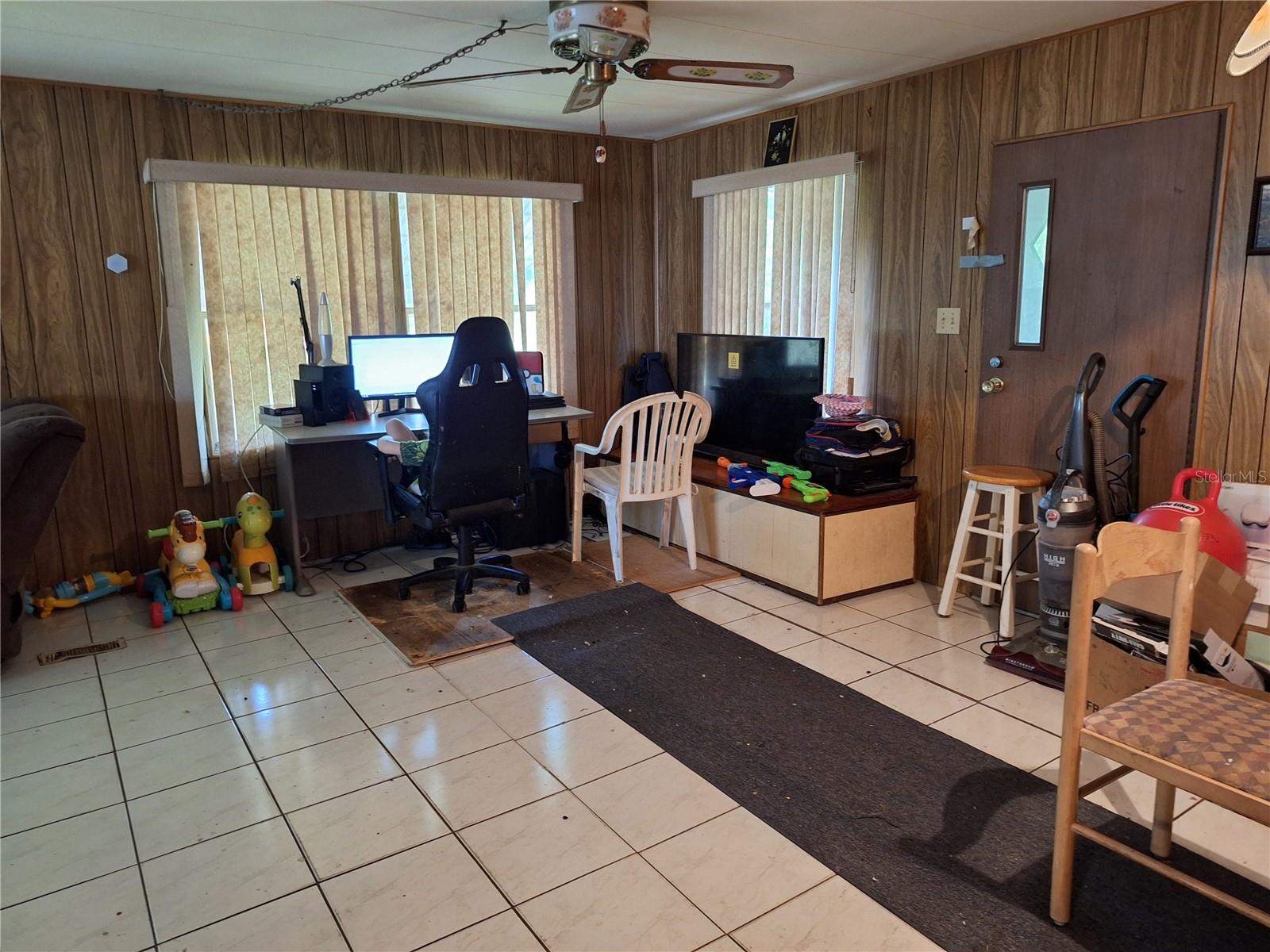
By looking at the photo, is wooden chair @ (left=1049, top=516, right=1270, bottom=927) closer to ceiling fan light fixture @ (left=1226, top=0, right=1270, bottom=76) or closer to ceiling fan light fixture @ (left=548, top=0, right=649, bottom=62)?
ceiling fan light fixture @ (left=1226, top=0, right=1270, bottom=76)

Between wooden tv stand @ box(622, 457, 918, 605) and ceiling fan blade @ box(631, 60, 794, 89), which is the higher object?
ceiling fan blade @ box(631, 60, 794, 89)

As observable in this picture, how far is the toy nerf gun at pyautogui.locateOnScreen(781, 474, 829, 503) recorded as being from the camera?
3.74 m

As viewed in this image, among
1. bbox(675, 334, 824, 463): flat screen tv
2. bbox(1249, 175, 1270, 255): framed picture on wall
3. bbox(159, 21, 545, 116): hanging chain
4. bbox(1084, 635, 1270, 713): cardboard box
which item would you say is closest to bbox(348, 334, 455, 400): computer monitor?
bbox(159, 21, 545, 116): hanging chain

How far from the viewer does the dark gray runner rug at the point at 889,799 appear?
6.11ft

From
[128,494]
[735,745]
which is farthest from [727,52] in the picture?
[128,494]

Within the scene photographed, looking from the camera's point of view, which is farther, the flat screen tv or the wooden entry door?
the flat screen tv

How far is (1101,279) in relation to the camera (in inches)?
124

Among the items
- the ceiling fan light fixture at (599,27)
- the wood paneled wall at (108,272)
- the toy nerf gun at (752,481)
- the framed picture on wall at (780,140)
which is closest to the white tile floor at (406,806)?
the toy nerf gun at (752,481)

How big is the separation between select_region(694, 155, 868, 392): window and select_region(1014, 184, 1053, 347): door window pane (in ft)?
2.71

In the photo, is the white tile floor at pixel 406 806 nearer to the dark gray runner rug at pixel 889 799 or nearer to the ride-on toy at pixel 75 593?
the dark gray runner rug at pixel 889 799

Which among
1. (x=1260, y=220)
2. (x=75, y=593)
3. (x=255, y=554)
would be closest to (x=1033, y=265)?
(x=1260, y=220)

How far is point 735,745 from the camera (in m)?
2.60

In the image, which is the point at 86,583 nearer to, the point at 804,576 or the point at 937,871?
the point at 804,576

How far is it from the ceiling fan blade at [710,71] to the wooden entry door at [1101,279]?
1.16 meters
